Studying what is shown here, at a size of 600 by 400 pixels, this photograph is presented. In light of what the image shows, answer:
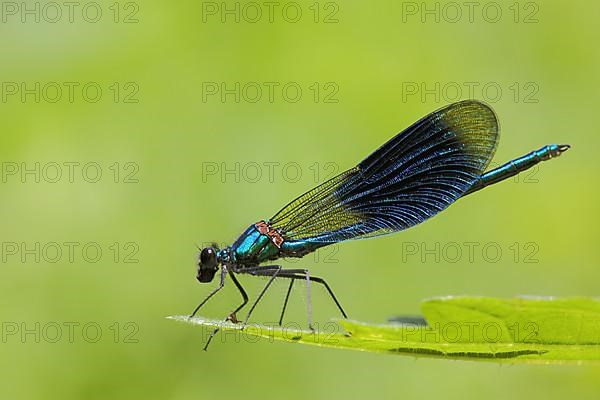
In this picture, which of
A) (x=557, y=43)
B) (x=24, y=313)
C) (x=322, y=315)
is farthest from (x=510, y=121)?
(x=24, y=313)

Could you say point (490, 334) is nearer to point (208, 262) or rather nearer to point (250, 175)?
point (208, 262)

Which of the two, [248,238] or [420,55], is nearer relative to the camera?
[248,238]

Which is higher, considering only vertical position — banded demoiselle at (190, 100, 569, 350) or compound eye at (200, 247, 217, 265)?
banded demoiselle at (190, 100, 569, 350)

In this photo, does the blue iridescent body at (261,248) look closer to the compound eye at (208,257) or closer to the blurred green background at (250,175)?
the compound eye at (208,257)

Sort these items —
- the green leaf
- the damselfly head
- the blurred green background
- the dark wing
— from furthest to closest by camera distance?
the blurred green background < the damselfly head < the dark wing < the green leaf

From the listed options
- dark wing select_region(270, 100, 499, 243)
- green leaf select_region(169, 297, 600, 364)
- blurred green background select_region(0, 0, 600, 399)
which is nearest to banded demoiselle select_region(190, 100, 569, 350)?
dark wing select_region(270, 100, 499, 243)

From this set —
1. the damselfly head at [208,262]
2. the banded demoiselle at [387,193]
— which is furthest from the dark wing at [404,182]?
the damselfly head at [208,262]

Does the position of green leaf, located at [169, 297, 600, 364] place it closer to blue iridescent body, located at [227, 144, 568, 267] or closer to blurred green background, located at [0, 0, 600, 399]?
blue iridescent body, located at [227, 144, 568, 267]

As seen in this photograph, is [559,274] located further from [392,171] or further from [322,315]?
[392,171]
